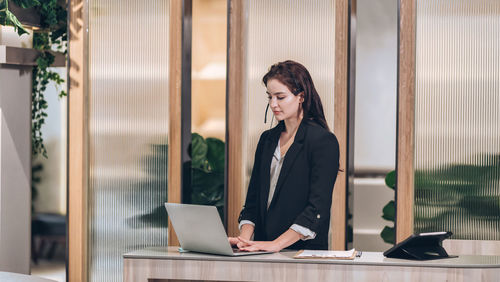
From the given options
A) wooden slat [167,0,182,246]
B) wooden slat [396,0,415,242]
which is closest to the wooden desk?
wooden slat [396,0,415,242]

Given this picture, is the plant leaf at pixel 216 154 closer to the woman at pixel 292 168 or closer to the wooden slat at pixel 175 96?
the wooden slat at pixel 175 96

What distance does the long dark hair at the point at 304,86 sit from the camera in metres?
3.73

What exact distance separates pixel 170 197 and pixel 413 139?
1530 millimetres

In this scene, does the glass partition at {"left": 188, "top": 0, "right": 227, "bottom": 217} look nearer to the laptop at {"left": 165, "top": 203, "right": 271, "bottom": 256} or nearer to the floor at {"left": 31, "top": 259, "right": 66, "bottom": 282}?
the laptop at {"left": 165, "top": 203, "right": 271, "bottom": 256}

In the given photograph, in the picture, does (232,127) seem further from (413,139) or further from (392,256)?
(392,256)

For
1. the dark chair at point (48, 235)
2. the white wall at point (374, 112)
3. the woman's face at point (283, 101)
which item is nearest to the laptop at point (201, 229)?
the woman's face at point (283, 101)

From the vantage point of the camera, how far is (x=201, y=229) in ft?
9.77

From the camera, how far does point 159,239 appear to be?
13.8 ft

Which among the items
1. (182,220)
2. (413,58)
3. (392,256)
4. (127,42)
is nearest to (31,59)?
(127,42)

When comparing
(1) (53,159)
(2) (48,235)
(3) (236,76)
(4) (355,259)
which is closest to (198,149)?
(3) (236,76)

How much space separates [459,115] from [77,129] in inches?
92.9

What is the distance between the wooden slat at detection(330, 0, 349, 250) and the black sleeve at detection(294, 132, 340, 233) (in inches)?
18.2

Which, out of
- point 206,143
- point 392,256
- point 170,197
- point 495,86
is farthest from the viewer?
point 206,143

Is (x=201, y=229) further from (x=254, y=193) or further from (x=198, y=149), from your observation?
(x=198, y=149)
